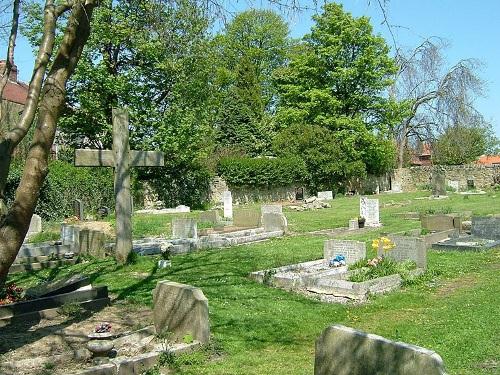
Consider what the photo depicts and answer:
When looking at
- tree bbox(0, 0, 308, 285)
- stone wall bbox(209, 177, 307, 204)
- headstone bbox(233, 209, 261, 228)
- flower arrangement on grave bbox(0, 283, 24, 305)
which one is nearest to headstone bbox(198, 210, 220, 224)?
headstone bbox(233, 209, 261, 228)

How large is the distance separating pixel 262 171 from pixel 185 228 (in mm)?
25691

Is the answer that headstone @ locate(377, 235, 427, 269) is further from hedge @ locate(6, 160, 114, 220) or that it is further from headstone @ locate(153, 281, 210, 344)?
hedge @ locate(6, 160, 114, 220)

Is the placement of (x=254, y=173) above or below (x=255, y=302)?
above

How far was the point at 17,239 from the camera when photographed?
506 cm

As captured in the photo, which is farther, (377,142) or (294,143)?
(377,142)

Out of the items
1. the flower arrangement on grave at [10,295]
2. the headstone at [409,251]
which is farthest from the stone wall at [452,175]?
the flower arrangement on grave at [10,295]

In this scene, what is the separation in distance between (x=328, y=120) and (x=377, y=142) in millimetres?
5237

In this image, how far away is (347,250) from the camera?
477 inches

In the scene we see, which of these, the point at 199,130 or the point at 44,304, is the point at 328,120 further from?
the point at 44,304

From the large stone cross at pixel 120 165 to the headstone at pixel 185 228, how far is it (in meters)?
4.89

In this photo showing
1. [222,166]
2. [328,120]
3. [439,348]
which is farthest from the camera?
[328,120]

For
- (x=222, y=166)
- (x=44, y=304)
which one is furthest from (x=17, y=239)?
(x=222, y=166)

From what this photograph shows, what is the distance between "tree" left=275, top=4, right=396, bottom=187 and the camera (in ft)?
161

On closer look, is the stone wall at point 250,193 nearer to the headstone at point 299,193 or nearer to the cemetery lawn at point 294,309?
the headstone at point 299,193
